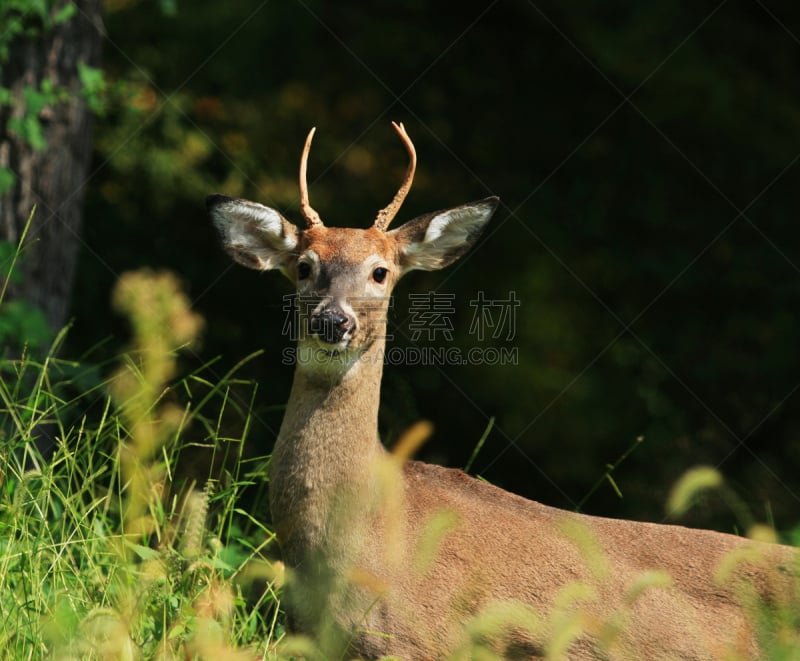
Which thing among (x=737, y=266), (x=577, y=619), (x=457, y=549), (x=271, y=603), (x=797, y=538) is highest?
(x=737, y=266)

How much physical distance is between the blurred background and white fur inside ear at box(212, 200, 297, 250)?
234 cm

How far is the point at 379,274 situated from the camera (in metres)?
4.72

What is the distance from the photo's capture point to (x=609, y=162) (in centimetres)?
780

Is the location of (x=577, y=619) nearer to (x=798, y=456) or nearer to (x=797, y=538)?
(x=797, y=538)

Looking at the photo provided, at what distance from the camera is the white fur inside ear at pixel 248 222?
483cm

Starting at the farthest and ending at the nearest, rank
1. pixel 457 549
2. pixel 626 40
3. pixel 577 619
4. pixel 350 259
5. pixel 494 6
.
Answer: pixel 494 6 < pixel 626 40 < pixel 350 259 < pixel 457 549 < pixel 577 619

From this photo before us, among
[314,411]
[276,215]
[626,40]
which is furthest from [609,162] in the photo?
[314,411]

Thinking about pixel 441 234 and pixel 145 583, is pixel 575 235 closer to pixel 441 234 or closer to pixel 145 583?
pixel 441 234

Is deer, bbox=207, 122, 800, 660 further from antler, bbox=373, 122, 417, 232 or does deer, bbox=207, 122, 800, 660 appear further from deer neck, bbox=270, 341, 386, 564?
antler, bbox=373, 122, 417, 232

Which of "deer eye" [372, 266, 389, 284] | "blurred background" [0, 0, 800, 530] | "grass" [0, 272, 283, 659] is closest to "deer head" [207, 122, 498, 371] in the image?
"deer eye" [372, 266, 389, 284]

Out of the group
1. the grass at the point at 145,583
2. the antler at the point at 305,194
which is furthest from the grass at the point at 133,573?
the antler at the point at 305,194

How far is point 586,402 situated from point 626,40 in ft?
7.34

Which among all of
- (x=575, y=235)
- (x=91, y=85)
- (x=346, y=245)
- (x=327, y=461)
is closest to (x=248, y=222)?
(x=346, y=245)

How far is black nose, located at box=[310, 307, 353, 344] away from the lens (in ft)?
14.0
